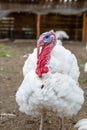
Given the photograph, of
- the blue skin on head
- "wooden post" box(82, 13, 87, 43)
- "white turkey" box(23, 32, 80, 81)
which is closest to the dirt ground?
"white turkey" box(23, 32, 80, 81)

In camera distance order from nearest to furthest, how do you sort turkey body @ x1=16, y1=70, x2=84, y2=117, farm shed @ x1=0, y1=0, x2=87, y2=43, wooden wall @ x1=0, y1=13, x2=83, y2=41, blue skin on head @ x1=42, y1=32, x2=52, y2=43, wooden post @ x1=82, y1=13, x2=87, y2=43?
turkey body @ x1=16, y1=70, x2=84, y2=117, blue skin on head @ x1=42, y1=32, x2=52, y2=43, wooden post @ x1=82, y1=13, x2=87, y2=43, farm shed @ x1=0, y1=0, x2=87, y2=43, wooden wall @ x1=0, y1=13, x2=83, y2=41

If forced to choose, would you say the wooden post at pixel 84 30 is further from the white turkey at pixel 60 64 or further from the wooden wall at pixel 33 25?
the white turkey at pixel 60 64

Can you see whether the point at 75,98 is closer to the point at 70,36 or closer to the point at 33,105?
the point at 33,105

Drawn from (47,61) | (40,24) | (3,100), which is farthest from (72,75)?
(40,24)

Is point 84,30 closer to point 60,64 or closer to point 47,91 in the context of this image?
point 60,64

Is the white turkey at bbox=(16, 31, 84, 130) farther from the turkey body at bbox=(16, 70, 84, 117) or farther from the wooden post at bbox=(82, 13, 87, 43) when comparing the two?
the wooden post at bbox=(82, 13, 87, 43)

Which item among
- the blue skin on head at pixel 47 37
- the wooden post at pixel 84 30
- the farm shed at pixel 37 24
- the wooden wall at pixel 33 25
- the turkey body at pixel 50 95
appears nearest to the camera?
the turkey body at pixel 50 95

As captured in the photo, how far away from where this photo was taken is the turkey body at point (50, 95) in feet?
14.3

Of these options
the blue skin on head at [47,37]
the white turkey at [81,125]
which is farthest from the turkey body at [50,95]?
the blue skin on head at [47,37]

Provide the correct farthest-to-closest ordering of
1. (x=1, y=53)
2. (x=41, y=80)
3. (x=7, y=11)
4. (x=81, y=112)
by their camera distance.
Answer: (x=7, y=11) < (x=1, y=53) < (x=81, y=112) < (x=41, y=80)

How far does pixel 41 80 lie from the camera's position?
4.47m

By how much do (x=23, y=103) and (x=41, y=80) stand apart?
0.40 meters

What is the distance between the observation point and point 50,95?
4316mm

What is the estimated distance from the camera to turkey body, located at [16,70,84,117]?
14.3ft
